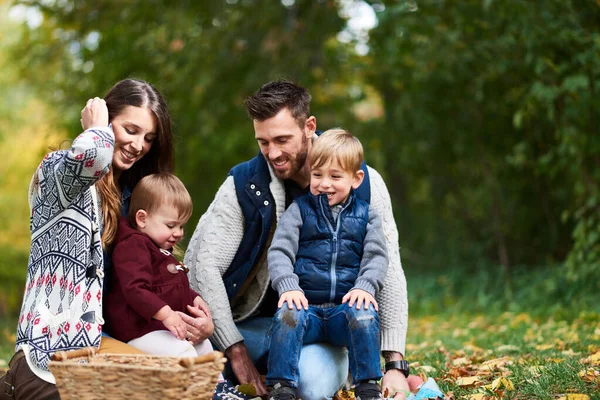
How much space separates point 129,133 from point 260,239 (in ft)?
2.89

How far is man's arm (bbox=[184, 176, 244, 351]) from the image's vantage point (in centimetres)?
391

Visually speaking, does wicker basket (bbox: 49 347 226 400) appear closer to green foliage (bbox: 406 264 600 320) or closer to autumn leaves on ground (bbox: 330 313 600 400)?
autumn leaves on ground (bbox: 330 313 600 400)

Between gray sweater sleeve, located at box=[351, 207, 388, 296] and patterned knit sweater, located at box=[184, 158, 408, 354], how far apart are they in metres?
0.15

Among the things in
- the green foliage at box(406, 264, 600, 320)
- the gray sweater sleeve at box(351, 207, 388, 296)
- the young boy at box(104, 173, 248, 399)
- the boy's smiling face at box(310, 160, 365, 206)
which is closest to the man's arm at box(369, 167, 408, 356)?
the gray sweater sleeve at box(351, 207, 388, 296)

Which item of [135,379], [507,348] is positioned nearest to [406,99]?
[507,348]

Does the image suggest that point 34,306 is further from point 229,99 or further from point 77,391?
point 229,99

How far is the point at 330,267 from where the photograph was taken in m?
3.68

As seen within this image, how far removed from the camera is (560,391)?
3447mm

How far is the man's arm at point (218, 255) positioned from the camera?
3906mm

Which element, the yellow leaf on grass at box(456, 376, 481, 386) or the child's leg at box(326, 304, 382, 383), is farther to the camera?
the yellow leaf on grass at box(456, 376, 481, 386)

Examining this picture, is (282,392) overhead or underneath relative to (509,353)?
overhead

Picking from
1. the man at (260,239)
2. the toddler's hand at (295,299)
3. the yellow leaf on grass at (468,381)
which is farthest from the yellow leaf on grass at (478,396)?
the toddler's hand at (295,299)

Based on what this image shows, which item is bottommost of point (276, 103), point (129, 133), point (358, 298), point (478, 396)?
point (478, 396)

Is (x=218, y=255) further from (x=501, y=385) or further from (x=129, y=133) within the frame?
(x=501, y=385)
